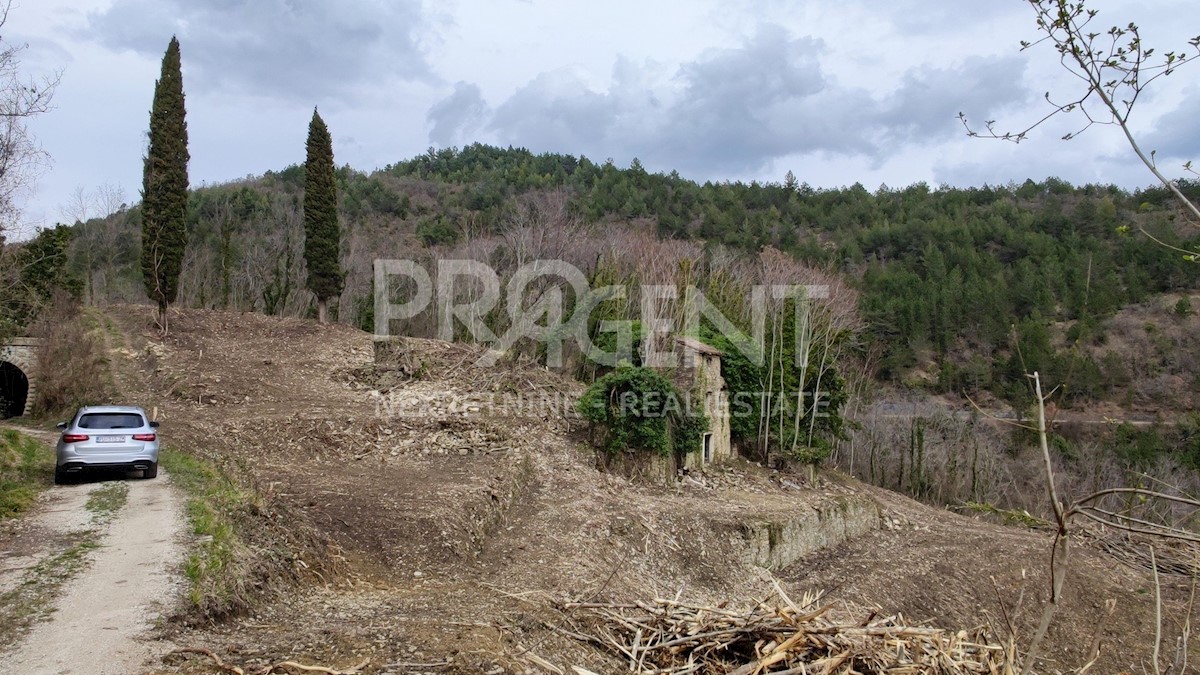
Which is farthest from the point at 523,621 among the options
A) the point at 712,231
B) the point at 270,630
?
the point at 712,231

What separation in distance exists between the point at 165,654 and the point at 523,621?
304 centimetres

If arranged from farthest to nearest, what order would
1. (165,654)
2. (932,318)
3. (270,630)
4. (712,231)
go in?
1. (712,231)
2. (932,318)
3. (270,630)
4. (165,654)

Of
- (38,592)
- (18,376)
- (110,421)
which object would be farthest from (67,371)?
(38,592)

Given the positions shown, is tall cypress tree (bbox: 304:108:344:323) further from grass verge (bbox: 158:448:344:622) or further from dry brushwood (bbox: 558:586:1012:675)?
dry brushwood (bbox: 558:586:1012:675)

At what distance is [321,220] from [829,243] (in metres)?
50.5

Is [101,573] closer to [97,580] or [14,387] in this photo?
[97,580]

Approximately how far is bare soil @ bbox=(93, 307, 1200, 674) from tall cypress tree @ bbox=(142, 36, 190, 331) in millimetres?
1792

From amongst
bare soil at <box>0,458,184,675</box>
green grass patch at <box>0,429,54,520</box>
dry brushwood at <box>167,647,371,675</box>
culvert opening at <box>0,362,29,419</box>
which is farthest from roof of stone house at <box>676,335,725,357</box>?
culvert opening at <box>0,362,29,419</box>

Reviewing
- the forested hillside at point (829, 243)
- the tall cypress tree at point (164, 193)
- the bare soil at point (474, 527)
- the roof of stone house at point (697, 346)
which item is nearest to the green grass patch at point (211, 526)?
the bare soil at point (474, 527)

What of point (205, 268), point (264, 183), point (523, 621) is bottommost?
point (523, 621)

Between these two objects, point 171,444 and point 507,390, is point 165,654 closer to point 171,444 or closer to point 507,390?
point 171,444

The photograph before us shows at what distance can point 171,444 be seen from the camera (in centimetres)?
1502

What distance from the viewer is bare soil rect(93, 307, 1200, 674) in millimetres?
6996

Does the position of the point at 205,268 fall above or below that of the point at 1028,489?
above
